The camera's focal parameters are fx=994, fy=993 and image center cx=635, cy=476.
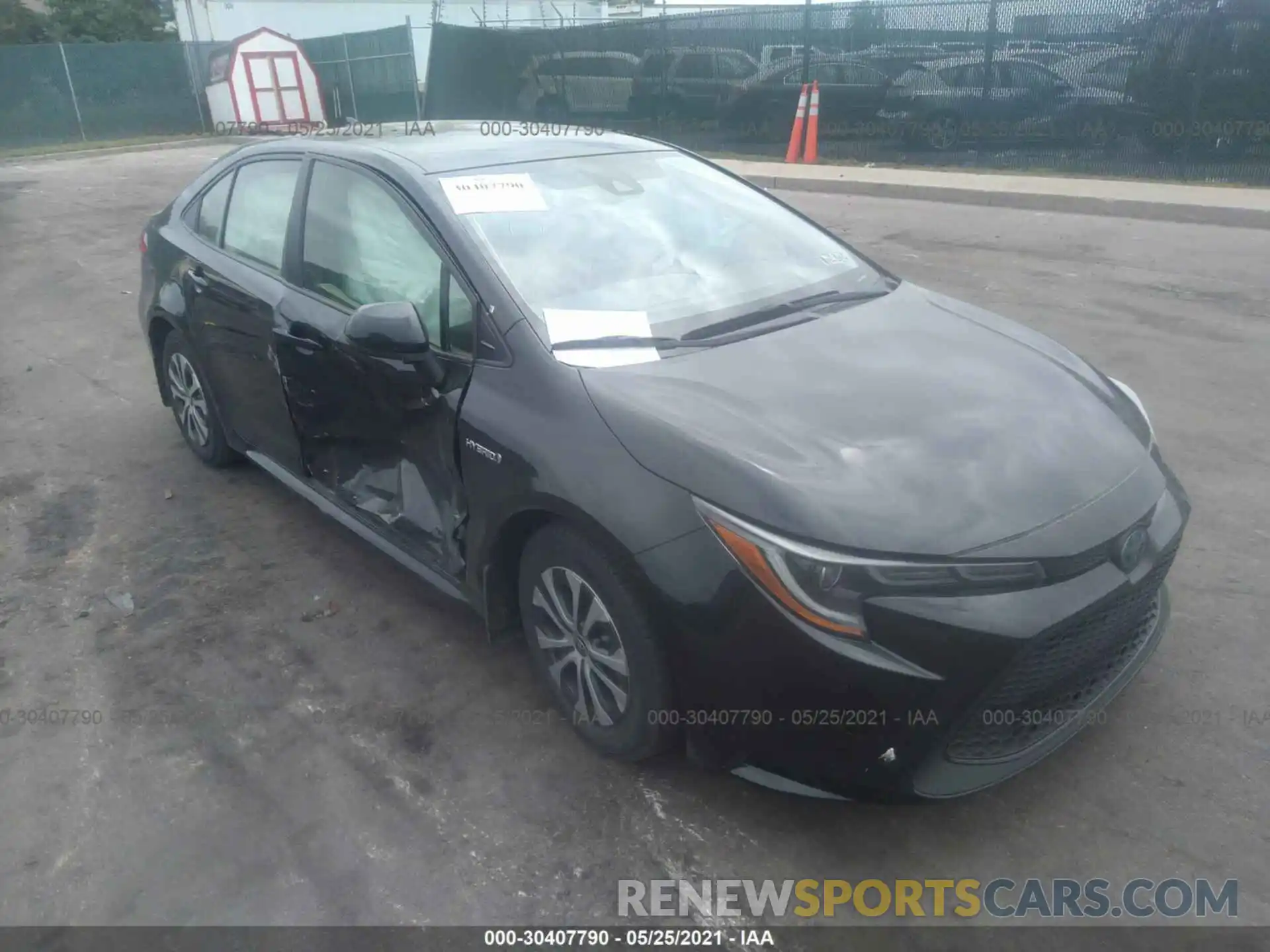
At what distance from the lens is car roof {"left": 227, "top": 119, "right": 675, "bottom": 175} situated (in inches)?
138

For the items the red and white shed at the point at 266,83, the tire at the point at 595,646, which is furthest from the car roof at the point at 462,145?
the red and white shed at the point at 266,83

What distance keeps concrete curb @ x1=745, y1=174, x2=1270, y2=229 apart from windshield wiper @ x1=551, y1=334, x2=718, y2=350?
8.05 m

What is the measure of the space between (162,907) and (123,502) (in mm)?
2737

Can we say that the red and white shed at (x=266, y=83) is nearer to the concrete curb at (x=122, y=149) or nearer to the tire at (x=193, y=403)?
the concrete curb at (x=122, y=149)

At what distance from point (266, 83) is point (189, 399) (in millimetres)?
24525

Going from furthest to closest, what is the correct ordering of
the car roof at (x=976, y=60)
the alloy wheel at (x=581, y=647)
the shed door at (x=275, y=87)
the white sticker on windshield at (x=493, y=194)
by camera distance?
1. the shed door at (x=275, y=87)
2. the car roof at (x=976, y=60)
3. the white sticker on windshield at (x=493, y=194)
4. the alloy wheel at (x=581, y=647)

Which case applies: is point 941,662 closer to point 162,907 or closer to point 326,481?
point 162,907

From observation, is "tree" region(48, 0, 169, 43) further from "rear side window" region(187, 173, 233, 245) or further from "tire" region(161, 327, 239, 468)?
"rear side window" region(187, 173, 233, 245)

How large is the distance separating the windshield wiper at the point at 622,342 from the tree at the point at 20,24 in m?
34.4

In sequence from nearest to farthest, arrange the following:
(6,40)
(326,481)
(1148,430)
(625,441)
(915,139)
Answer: (625,441), (1148,430), (326,481), (915,139), (6,40)

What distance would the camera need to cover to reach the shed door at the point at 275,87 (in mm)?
25984

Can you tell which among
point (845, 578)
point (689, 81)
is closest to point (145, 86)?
point (689, 81)

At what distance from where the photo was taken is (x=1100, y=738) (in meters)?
2.91

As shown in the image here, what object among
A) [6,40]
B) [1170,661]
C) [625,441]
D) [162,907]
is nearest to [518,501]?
[625,441]
